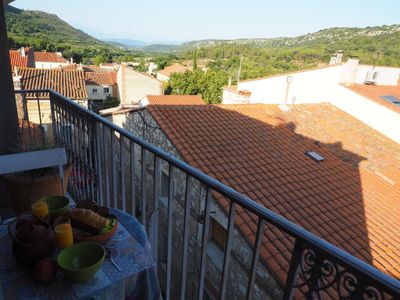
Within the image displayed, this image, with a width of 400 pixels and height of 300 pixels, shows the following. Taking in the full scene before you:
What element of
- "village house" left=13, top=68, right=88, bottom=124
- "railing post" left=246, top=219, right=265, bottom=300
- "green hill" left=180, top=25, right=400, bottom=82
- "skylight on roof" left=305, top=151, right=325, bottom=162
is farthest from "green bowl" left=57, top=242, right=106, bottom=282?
"green hill" left=180, top=25, right=400, bottom=82

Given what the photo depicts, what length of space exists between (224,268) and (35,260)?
76 centimetres

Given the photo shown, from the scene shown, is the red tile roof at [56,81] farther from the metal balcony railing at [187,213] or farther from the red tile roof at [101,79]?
the red tile roof at [101,79]

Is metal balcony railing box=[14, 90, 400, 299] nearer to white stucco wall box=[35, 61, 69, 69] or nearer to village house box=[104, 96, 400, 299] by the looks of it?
village house box=[104, 96, 400, 299]

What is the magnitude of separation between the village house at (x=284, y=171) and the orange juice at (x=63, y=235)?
4.10m

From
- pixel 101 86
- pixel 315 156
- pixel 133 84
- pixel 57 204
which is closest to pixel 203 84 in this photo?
pixel 133 84

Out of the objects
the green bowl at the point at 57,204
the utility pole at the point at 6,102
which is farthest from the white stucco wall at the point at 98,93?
the green bowl at the point at 57,204

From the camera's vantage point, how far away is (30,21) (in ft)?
262

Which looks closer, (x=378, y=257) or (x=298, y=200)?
(x=378, y=257)

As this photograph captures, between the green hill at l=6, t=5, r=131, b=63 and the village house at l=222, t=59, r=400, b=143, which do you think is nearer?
the village house at l=222, t=59, r=400, b=143

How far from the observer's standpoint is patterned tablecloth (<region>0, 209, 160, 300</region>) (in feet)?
3.65

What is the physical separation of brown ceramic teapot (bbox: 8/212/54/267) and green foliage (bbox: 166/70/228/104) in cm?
3511

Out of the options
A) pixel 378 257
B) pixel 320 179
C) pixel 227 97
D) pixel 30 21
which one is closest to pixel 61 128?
pixel 378 257

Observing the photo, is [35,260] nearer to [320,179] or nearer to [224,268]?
[224,268]

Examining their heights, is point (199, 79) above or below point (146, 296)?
below
